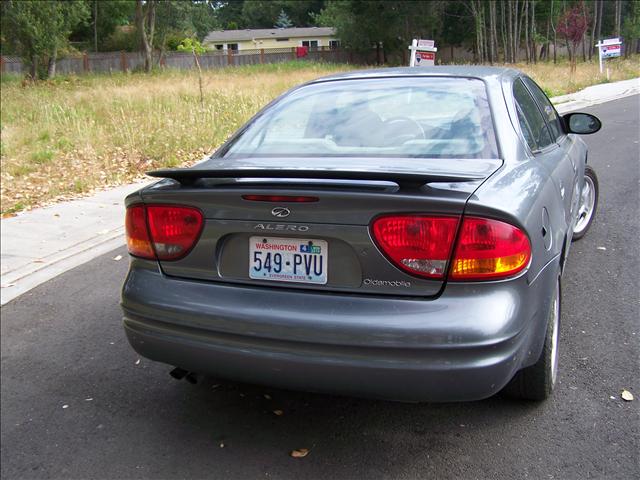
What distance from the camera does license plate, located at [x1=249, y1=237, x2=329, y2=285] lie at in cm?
246

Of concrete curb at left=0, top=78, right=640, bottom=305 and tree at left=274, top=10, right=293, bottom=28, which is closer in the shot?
concrete curb at left=0, top=78, right=640, bottom=305

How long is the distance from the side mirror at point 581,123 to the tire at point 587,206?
0.97 metres

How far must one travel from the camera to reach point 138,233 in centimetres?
285

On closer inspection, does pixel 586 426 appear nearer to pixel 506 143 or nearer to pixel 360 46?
pixel 506 143

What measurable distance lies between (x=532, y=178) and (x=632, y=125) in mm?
11364

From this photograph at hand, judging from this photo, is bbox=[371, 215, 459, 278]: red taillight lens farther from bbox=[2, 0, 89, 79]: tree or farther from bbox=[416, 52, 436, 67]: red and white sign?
bbox=[2, 0, 89, 79]: tree

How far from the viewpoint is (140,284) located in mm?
2795

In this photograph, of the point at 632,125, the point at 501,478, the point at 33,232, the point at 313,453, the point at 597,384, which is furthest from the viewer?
the point at 632,125

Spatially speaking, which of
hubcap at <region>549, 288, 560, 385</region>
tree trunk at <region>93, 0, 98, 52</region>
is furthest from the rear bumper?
tree trunk at <region>93, 0, 98, 52</region>

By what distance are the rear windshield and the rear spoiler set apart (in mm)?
543

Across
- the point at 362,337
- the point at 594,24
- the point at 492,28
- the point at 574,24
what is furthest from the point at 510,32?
the point at 362,337

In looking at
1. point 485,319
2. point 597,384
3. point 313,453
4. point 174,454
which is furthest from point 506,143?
point 174,454

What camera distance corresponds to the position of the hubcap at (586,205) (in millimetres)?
5438

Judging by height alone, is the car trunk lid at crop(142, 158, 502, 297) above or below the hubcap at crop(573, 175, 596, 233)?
above
